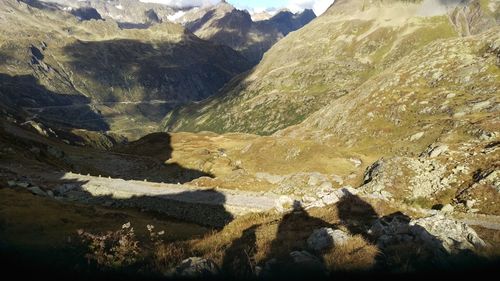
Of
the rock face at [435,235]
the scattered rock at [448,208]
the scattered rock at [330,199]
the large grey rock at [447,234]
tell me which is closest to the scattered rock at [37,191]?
the scattered rock at [330,199]

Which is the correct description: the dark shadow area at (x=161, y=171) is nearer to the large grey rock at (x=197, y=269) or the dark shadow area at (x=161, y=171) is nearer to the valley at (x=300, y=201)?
A: the valley at (x=300, y=201)

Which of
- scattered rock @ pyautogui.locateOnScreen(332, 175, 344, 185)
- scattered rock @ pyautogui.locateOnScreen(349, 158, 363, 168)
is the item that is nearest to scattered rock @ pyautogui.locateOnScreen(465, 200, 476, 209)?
scattered rock @ pyautogui.locateOnScreen(332, 175, 344, 185)

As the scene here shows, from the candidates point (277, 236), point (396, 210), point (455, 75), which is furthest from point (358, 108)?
point (277, 236)

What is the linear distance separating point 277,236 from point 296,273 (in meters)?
6.74

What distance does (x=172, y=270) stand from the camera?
61.8ft

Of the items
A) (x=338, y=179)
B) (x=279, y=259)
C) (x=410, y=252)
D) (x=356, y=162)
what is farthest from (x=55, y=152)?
(x=410, y=252)

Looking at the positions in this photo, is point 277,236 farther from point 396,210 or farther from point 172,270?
point 396,210

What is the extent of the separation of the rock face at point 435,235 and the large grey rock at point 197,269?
7769 millimetres

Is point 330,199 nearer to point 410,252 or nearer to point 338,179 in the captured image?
point 410,252

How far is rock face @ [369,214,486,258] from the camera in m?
20.1

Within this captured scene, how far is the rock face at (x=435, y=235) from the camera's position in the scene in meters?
20.1

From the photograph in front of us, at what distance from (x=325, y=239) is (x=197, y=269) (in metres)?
7.14

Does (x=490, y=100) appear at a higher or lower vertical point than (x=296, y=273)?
lower

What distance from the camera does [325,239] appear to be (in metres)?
22.6
